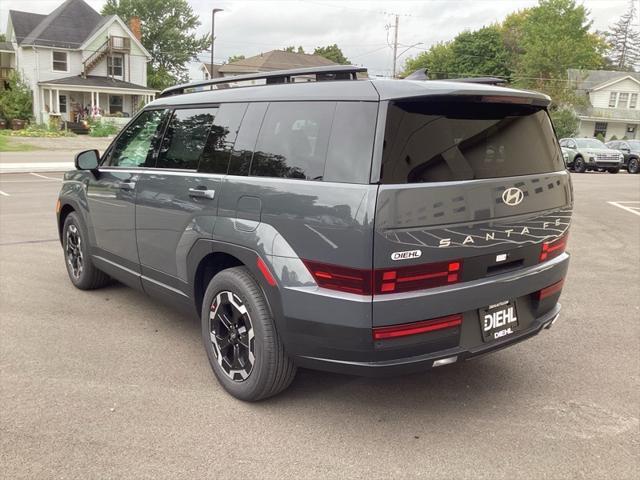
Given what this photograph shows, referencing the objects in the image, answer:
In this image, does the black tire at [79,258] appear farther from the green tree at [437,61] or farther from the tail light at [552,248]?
the green tree at [437,61]

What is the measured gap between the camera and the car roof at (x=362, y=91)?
2.87 meters

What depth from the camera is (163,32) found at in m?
58.9

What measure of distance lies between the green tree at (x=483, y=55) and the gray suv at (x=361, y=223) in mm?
71484

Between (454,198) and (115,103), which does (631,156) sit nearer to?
(454,198)

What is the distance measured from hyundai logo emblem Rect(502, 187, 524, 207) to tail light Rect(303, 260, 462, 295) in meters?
0.46

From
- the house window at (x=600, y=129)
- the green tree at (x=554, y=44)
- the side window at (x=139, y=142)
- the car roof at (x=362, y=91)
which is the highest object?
the green tree at (x=554, y=44)

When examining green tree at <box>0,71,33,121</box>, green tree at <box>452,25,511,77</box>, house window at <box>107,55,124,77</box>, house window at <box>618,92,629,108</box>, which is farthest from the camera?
green tree at <box>452,25,511,77</box>

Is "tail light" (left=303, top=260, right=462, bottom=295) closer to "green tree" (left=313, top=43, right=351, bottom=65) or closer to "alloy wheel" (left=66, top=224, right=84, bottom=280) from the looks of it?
"alloy wheel" (left=66, top=224, right=84, bottom=280)

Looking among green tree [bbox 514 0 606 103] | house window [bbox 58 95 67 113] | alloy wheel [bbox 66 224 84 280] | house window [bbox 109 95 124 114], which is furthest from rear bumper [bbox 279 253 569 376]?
green tree [bbox 514 0 606 103]

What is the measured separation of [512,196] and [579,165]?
2577 cm

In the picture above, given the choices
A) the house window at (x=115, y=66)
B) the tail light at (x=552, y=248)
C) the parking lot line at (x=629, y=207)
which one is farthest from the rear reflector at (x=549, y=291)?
the house window at (x=115, y=66)

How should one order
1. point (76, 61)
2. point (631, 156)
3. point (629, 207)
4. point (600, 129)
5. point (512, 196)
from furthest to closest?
point (600, 129) < point (76, 61) < point (631, 156) < point (629, 207) < point (512, 196)

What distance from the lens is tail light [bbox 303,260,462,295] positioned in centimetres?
277

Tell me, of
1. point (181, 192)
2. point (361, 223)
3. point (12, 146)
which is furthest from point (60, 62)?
point (361, 223)
